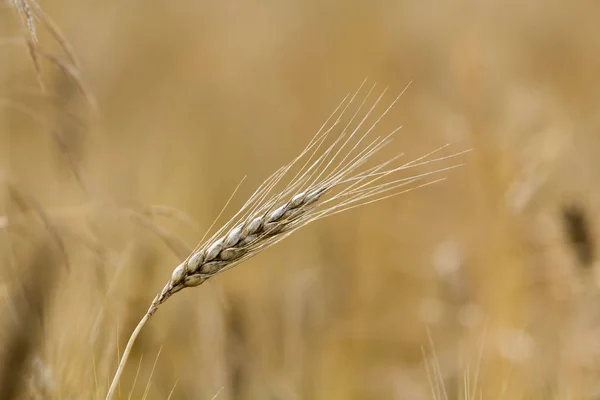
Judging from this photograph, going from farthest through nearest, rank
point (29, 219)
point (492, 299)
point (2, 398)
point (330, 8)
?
point (330, 8), point (492, 299), point (29, 219), point (2, 398)

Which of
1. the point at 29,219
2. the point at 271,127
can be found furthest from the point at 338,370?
the point at 271,127

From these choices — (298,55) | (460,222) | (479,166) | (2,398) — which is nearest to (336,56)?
(298,55)

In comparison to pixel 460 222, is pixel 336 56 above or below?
above

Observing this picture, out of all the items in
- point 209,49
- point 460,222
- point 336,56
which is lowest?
point 460,222

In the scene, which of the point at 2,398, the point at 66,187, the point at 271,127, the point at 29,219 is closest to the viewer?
the point at 2,398

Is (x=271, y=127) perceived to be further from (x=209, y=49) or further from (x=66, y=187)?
(x=66, y=187)

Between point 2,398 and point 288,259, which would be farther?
point 288,259
